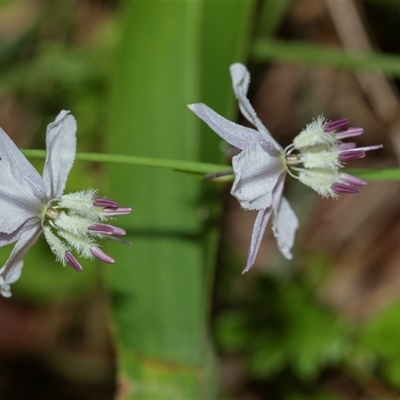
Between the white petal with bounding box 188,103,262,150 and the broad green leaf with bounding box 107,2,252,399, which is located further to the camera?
the broad green leaf with bounding box 107,2,252,399

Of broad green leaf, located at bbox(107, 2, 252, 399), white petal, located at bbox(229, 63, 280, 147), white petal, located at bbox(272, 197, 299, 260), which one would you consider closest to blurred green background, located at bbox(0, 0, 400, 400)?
broad green leaf, located at bbox(107, 2, 252, 399)

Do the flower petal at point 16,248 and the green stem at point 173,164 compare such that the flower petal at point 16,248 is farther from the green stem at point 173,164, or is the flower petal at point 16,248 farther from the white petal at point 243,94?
the white petal at point 243,94

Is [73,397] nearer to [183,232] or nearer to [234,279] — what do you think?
[234,279]

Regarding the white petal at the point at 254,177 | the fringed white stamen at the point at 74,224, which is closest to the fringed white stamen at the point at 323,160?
the white petal at the point at 254,177

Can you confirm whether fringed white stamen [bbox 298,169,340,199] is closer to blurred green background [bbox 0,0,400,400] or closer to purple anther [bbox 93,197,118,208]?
purple anther [bbox 93,197,118,208]

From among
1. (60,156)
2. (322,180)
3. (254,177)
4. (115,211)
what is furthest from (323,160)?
(60,156)

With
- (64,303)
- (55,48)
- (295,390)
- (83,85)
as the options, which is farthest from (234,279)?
(55,48)
